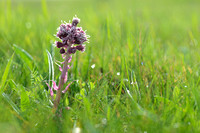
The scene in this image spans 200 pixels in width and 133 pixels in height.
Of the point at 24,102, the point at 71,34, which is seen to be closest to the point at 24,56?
the point at 24,102

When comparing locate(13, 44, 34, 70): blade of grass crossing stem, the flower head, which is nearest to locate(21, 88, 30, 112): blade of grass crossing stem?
the flower head

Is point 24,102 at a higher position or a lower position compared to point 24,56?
lower

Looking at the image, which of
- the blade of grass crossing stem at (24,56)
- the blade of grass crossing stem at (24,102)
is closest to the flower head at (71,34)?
the blade of grass crossing stem at (24,102)

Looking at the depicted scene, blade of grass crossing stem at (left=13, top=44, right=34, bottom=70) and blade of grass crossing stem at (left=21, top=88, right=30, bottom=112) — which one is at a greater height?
blade of grass crossing stem at (left=13, top=44, right=34, bottom=70)

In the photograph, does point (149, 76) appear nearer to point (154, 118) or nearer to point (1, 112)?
point (154, 118)

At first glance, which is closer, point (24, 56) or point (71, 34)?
point (71, 34)

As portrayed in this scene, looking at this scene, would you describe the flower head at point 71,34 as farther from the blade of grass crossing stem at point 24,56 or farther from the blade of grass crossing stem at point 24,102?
the blade of grass crossing stem at point 24,56

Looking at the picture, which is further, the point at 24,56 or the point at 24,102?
the point at 24,56

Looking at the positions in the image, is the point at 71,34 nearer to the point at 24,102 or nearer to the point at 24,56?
the point at 24,102

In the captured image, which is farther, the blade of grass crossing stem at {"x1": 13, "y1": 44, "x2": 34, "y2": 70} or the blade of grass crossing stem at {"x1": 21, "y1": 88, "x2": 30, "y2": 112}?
the blade of grass crossing stem at {"x1": 13, "y1": 44, "x2": 34, "y2": 70}

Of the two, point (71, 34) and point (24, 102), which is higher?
point (71, 34)

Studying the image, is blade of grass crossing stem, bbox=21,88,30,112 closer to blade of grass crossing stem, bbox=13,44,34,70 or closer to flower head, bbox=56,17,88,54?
flower head, bbox=56,17,88,54
